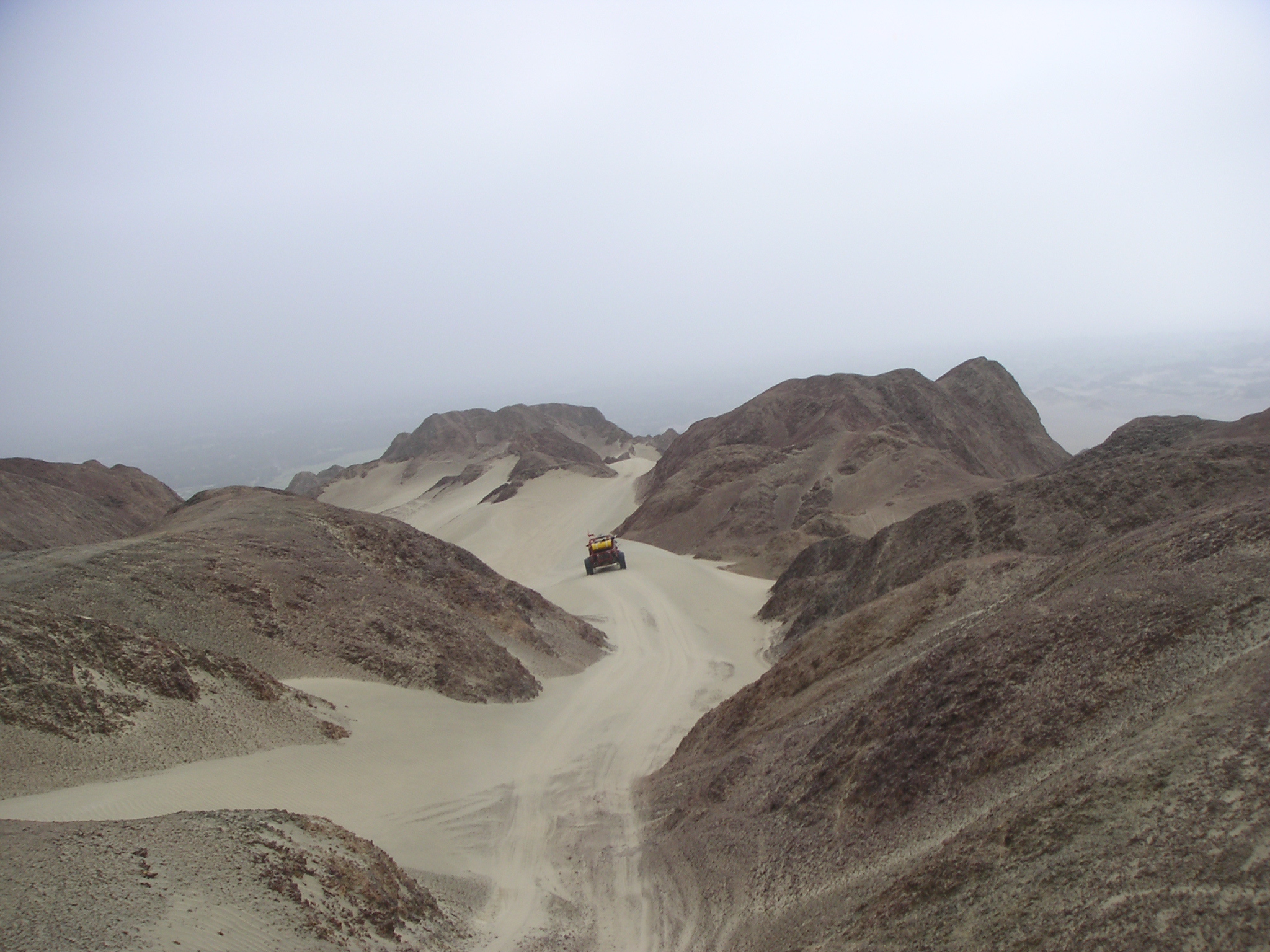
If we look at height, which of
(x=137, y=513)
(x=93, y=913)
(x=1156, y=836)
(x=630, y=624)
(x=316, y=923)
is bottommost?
(x=630, y=624)

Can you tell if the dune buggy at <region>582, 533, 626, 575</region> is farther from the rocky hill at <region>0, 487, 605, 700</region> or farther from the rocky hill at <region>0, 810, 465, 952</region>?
the rocky hill at <region>0, 810, 465, 952</region>

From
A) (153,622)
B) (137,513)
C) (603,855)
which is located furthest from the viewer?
(137,513)

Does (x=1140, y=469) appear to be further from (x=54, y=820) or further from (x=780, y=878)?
(x=54, y=820)

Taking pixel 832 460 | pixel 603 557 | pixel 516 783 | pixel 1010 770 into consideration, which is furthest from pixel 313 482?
pixel 1010 770

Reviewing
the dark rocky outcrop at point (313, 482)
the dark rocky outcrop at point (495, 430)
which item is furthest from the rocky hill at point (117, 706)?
the dark rocky outcrop at point (495, 430)

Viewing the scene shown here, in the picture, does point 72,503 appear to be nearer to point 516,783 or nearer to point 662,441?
point 516,783

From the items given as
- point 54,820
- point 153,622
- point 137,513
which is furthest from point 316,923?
point 137,513
